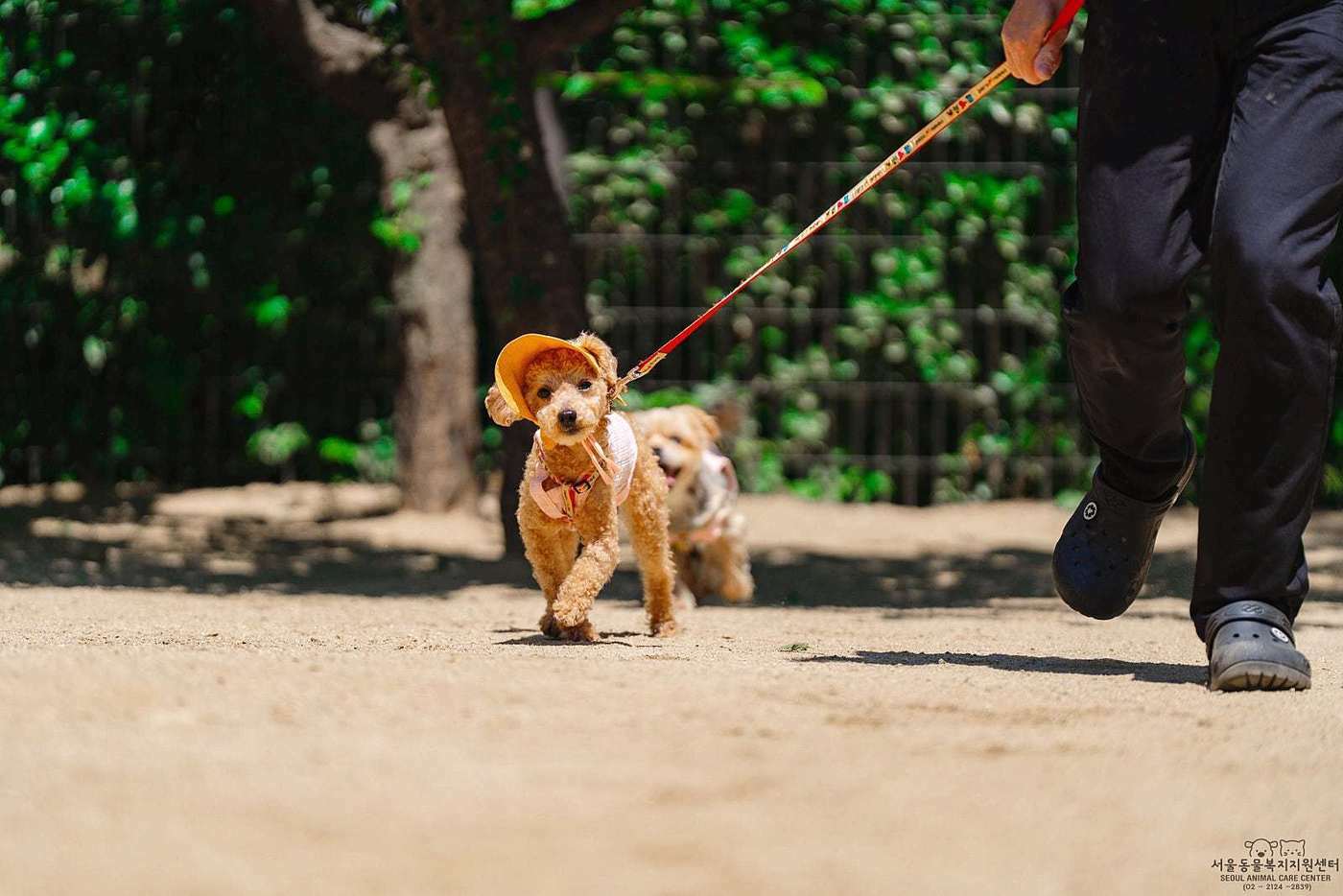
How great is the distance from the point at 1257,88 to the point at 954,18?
5.38 m

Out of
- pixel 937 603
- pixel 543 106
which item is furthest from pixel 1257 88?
pixel 543 106

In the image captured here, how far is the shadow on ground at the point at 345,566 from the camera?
20.3 ft

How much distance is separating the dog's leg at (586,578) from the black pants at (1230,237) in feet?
4.42

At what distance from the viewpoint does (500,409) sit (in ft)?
14.0

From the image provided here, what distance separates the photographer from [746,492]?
8.91m

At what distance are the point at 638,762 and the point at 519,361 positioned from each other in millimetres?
1951

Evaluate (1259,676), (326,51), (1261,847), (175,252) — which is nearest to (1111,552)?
(1259,676)

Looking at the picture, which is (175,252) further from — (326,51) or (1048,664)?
(1048,664)

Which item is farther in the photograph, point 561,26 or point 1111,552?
point 561,26

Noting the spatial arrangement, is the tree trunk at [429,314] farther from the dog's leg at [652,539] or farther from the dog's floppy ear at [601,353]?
the dog's floppy ear at [601,353]

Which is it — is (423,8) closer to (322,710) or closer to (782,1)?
Result: (782,1)

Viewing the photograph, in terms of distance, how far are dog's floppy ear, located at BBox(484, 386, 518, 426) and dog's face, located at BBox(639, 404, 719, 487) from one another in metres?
1.18

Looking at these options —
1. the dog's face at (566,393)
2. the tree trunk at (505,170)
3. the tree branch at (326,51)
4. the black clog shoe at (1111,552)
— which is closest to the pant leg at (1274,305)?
the black clog shoe at (1111,552)

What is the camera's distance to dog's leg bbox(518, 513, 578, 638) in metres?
4.43
